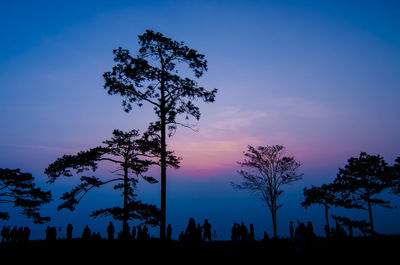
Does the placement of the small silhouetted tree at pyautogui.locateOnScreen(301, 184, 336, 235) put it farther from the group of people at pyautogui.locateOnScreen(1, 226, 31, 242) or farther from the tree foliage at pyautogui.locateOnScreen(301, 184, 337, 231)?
the group of people at pyautogui.locateOnScreen(1, 226, 31, 242)

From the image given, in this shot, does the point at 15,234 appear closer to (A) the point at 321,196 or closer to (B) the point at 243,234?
(B) the point at 243,234

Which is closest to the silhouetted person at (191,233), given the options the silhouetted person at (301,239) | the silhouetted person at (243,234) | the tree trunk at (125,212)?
the silhouetted person at (243,234)

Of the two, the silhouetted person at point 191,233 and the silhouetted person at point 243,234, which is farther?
the silhouetted person at point 243,234

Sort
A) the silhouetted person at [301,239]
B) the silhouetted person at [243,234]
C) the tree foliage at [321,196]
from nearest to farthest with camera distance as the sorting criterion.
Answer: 1. the silhouetted person at [301,239]
2. the silhouetted person at [243,234]
3. the tree foliage at [321,196]

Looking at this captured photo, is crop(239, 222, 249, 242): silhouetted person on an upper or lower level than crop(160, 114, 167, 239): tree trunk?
lower

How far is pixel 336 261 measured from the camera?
11172 millimetres

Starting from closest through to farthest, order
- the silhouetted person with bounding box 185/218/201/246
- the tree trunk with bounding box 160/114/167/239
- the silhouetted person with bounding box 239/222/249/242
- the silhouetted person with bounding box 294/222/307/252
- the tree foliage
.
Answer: the silhouetted person with bounding box 294/222/307/252 < the silhouetted person with bounding box 185/218/201/246 < the silhouetted person with bounding box 239/222/249/242 < the tree trunk with bounding box 160/114/167/239 < the tree foliage

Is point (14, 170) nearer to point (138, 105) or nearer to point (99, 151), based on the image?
point (99, 151)

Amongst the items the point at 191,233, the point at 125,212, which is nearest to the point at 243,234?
the point at 191,233

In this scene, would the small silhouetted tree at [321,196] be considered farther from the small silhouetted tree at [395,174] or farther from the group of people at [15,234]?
the group of people at [15,234]

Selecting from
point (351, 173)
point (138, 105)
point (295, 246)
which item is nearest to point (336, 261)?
point (295, 246)

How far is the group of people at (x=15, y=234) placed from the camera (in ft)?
79.7

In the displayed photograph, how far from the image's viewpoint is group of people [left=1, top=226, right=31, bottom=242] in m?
24.3

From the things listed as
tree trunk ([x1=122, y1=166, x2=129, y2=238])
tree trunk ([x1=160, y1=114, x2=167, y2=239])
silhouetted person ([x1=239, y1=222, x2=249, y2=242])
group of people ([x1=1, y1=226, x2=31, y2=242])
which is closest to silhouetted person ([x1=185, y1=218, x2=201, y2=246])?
tree trunk ([x1=160, y1=114, x2=167, y2=239])
